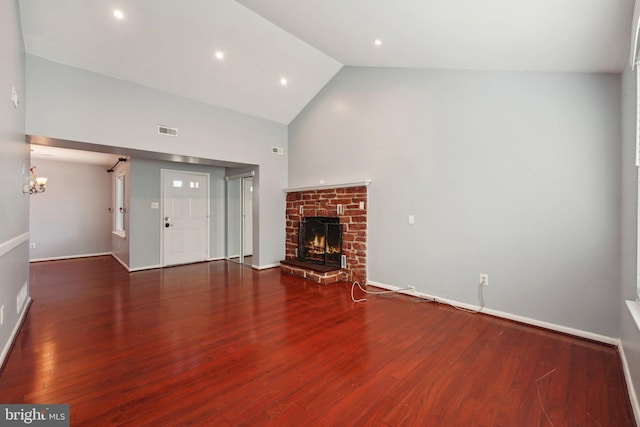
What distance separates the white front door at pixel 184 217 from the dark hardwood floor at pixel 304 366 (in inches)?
95.7

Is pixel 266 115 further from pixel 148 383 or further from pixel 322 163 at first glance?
pixel 148 383

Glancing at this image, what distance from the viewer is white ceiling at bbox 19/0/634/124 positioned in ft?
7.79

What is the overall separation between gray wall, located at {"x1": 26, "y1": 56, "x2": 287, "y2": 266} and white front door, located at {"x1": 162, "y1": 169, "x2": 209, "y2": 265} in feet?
5.61

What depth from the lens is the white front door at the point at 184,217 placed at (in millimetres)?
6043

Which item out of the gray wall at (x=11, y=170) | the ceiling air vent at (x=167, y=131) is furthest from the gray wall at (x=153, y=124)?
the gray wall at (x=11, y=170)

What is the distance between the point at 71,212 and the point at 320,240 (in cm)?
698

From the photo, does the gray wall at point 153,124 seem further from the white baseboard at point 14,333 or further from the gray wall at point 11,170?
the white baseboard at point 14,333

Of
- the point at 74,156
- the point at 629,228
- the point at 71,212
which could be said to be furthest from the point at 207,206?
the point at 629,228

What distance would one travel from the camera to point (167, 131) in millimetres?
4441

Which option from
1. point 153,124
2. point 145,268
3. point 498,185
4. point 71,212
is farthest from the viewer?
point 71,212

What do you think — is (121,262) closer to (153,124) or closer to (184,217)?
(184,217)

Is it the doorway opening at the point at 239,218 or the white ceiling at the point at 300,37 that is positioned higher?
Answer: the white ceiling at the point at 300,37

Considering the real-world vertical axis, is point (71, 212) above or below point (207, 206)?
below

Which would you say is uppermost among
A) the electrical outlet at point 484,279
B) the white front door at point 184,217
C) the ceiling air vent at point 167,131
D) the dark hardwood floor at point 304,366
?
the ceiling air vent at point 167,131
